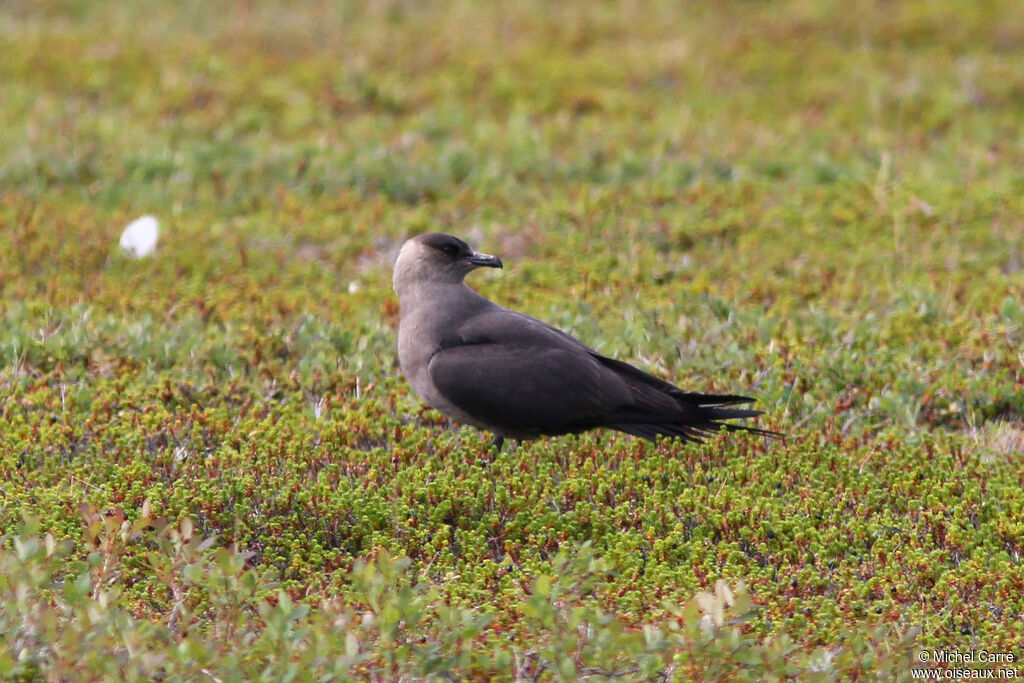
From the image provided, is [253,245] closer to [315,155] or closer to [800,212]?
[315,155]

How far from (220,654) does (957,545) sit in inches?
120

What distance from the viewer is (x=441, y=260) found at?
6.66m

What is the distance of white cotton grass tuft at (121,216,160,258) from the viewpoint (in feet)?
29.4

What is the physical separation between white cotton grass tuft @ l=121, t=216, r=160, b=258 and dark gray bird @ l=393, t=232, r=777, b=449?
10.7ft

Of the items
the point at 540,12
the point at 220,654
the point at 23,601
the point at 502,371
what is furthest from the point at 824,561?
the point at 540,12

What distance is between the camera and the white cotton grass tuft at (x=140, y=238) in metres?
8.97

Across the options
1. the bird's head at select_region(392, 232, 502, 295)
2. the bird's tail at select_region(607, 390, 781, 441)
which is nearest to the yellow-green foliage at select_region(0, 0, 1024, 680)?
the bird's tail at select_region(607, 390, 781, 441)

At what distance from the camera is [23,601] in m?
4.24

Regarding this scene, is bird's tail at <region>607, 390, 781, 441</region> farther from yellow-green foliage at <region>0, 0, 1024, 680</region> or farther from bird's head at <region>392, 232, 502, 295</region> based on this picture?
bird's head at <region>392, 232, 502, 295</region>

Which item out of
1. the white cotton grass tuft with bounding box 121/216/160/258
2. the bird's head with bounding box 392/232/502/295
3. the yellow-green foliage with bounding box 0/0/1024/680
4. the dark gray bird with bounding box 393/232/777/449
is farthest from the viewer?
the white cotton grass tuft with bounding box 121/216/160/258

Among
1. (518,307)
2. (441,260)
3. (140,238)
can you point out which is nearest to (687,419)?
(441,260)

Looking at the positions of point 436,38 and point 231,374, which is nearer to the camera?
point 231,374

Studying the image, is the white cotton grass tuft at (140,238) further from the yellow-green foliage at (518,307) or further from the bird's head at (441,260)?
the bird's head at (441,260)

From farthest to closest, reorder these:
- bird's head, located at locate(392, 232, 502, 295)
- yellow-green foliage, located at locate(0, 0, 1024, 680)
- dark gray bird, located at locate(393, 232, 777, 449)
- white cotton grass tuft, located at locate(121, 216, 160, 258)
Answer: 1. white cotton grass tuft, located at locate(121, 216, 160, 258)
2. bird's head, located at locate(392, 232, 502, 295)
3. dark gray bird, located at locate(393, 232, 777, 449)
4. yellow-green foliage, located at locate(0, 0, 1024, 680)
